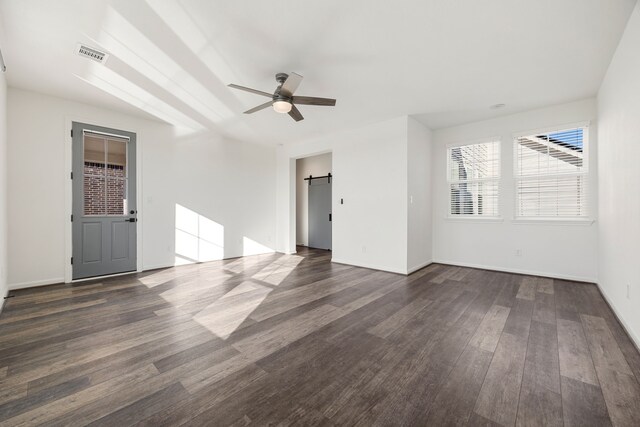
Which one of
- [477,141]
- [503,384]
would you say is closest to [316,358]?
[503,384]

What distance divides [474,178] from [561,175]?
1243 millimetres

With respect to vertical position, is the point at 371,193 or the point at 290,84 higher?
the point at 290,84

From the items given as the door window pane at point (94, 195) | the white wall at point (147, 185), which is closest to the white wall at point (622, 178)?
the white wall at point (147, 185)

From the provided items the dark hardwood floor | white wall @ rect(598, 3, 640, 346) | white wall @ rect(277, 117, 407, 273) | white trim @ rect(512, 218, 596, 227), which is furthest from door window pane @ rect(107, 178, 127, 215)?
white trim @ rect(512, 218, 596, 227)

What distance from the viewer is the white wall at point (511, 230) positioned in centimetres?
409

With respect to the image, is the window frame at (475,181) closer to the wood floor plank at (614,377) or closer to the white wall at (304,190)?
the wood floor plank at (614,377)

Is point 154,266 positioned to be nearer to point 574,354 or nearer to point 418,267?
point 418,267

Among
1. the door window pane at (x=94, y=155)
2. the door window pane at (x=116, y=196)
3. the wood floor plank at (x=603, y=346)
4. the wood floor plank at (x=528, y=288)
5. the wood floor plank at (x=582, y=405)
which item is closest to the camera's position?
the wood floor plank at (x=582, y=405)

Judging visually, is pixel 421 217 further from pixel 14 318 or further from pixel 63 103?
pixel 63 103

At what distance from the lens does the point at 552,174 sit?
4.35m

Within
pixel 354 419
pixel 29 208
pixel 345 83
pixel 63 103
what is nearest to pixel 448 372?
pixel 354 419

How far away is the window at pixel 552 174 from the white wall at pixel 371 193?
80.0 inches

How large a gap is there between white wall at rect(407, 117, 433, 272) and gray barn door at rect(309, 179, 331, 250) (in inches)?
113

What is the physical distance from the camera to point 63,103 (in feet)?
13.6
